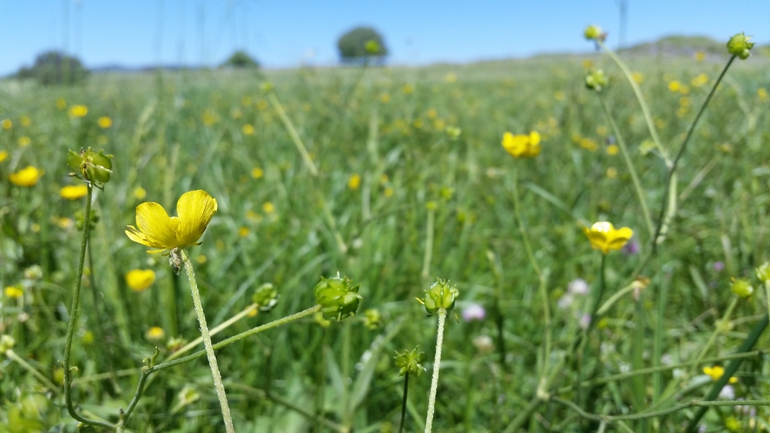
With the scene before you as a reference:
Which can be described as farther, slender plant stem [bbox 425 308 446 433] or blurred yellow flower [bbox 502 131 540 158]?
blurred yellow flower [bbox 502 131 540 158]

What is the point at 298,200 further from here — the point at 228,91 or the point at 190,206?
the point at 228,91

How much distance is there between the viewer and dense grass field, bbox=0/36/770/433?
839mm

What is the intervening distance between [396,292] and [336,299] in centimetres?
107

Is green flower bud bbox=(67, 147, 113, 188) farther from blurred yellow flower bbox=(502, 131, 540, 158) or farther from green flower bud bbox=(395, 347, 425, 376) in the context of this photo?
blurred yellow flower bbox=(502, 131, 540, 158)

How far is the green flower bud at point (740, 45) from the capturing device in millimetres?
740

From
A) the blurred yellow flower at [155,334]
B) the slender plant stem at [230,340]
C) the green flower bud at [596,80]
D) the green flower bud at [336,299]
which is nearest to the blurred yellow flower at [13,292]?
the blurred yellow flower at [155,334]

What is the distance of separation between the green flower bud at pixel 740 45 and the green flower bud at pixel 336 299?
2.29ft

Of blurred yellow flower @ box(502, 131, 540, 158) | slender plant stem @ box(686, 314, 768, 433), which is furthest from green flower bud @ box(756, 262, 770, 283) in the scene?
blurred yellow flower @ box(502, 131, 540, 158)

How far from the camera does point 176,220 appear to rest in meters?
0.44

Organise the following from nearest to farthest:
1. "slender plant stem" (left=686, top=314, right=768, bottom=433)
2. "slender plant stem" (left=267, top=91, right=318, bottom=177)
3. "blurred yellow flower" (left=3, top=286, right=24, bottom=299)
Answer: "slender plant stem" (left=686, top=314, right=768, bottom=433), "blurred yellow flower" (left=3, top=286, right=24, bottom=299), "slender plant stem" (left=267, top=91, right=318, bottom=177)

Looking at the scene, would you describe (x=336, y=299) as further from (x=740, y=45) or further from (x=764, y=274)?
(x=740, y=45)

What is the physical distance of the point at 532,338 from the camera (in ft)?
4.39

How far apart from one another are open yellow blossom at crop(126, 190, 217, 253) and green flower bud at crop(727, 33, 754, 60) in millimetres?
778

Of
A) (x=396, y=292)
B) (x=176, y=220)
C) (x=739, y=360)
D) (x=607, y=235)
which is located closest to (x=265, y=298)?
(x=176, y=220)
